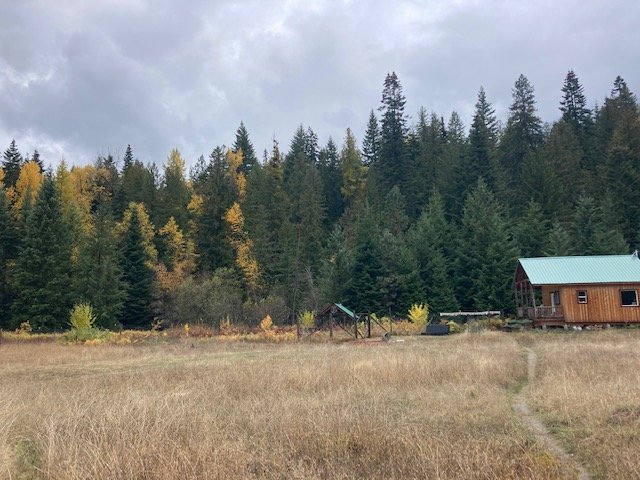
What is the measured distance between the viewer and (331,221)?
253 feet

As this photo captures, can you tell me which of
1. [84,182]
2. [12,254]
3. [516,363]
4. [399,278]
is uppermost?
[84,182]

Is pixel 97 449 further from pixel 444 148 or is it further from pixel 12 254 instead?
pixel 444 148

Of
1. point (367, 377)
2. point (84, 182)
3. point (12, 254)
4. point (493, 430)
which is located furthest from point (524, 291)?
point (84, 182)

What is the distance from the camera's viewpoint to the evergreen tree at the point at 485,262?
46812 mm

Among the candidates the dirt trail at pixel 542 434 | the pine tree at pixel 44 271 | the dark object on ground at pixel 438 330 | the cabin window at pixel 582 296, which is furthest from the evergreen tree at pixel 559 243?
the pine tree at pixel 44 271

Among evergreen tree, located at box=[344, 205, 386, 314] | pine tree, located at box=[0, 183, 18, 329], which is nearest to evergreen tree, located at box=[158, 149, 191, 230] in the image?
pine tree, located at box=[0, 183, 18, 329]

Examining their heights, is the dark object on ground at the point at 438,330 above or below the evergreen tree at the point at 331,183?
below

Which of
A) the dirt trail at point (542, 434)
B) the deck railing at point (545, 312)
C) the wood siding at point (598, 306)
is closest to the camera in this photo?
the dirt trail at point (542, 434)

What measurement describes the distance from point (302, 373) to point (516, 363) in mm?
7053

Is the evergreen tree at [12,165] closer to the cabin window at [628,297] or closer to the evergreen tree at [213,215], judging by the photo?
the evergreen tree at [213,215]

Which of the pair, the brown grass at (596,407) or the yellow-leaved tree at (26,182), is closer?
the brown grass at (596,407)

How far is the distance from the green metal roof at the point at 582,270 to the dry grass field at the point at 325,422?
20.5 meters

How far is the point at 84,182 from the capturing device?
72.7 meters

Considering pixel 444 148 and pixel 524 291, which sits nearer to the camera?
pixel 524 291
